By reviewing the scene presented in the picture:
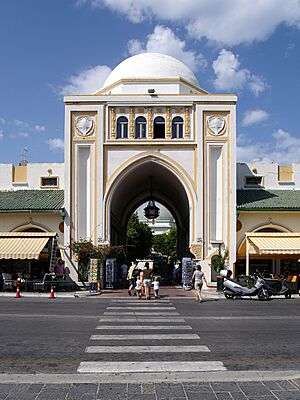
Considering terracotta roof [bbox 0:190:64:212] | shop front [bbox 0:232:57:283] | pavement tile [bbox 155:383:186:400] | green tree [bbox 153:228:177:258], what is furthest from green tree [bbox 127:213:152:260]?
pavement tile [bbox 155:383:186:400]

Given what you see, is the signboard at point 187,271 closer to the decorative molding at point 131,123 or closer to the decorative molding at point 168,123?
the decorative molding at point 168,123

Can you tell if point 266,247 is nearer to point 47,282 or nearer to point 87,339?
point 47,282

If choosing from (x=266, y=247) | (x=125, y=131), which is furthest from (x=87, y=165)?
(x=266, y=247)

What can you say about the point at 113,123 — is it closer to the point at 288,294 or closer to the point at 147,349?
the point at 288,294

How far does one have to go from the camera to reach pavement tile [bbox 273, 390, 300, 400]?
6.43 metres

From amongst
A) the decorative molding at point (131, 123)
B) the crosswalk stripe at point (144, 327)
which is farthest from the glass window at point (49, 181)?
the crosswalk stripe at point (144, 327)

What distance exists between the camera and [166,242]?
9544cm

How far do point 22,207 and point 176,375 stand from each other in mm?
23184

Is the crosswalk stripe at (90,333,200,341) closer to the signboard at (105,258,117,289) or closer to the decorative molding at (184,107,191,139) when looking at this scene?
the signboard at (105,258,117,289)

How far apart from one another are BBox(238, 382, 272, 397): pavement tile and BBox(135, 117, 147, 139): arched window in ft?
76.4

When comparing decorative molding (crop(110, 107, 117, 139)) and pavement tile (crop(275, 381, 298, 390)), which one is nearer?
pavement tile (crop(275, 381, 298, 390))

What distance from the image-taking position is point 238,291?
71.5ft

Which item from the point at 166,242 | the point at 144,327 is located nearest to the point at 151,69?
the point at 144,327

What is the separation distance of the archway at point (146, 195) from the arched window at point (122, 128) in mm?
1849
